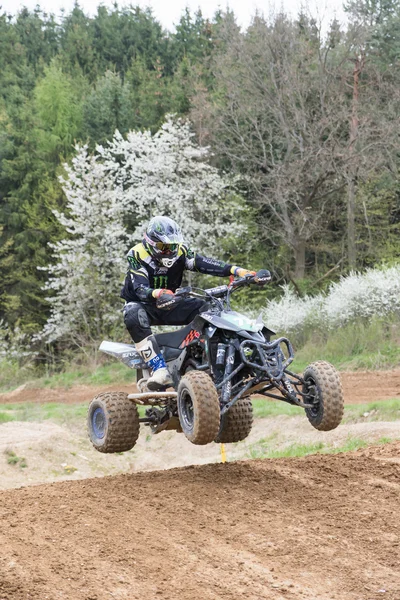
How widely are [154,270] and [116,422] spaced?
1817 millimetres

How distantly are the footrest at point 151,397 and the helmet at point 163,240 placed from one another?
1.50 metres

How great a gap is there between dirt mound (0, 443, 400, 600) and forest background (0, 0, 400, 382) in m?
19.8

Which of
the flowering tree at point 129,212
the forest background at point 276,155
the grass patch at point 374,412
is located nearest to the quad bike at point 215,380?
the grass patch at point 374,412

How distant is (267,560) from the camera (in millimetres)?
6469

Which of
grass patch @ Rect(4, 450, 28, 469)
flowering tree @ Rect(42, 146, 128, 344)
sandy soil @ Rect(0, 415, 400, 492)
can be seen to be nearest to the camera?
sandy soil @ Rect(0, 415, 400, 492)

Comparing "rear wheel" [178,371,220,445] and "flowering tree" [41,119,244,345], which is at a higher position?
"flowering tree" [41,119,244,345]

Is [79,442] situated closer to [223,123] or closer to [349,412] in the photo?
[349,412]

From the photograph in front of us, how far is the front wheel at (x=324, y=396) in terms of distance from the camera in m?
8.45

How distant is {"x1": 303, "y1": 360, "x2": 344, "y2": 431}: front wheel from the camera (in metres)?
8.45

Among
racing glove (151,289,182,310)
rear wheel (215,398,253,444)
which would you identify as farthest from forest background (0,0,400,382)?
racing glove (151,289,182,310)

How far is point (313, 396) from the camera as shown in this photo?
8641 mm

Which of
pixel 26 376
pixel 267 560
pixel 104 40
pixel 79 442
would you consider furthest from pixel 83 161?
pixel 104 40

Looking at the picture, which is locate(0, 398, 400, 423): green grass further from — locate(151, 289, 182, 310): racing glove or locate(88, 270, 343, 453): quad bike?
locate(151, 289, 182, 310): racing glove

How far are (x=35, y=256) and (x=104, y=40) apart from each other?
33.3m
